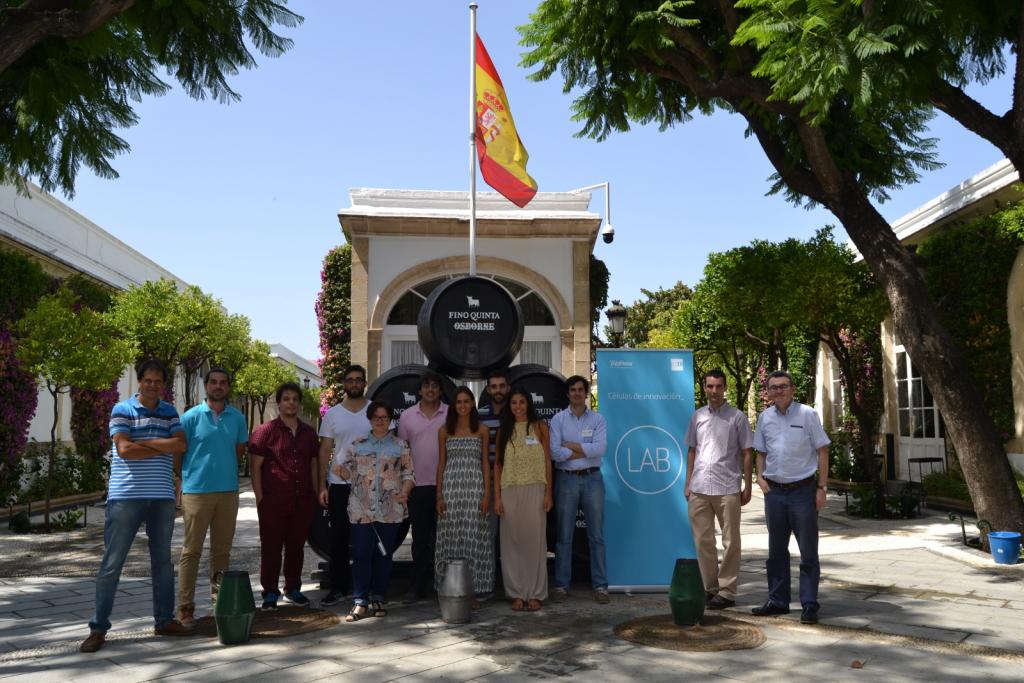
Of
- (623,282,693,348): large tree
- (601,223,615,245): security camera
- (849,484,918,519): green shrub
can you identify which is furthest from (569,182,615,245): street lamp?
(623,282,693,348): large tree

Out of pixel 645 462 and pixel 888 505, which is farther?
pixel 888 505

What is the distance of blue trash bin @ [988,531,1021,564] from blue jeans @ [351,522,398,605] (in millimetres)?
5965

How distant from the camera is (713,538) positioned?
6559 millimetres

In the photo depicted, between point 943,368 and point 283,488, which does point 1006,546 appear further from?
point 283,488

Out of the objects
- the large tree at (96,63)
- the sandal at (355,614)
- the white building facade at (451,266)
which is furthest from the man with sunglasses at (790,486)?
the white building facade at (451,266)

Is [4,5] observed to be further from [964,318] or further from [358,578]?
[964,318]

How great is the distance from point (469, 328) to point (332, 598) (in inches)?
104

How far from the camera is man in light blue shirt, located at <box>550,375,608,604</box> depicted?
6.68 m

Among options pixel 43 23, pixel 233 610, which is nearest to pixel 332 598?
pixel 233 610

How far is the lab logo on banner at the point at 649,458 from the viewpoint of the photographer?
7.17 metres

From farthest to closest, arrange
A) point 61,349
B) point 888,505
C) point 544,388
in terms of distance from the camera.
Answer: point 61,349, point 888,505, point 544,388

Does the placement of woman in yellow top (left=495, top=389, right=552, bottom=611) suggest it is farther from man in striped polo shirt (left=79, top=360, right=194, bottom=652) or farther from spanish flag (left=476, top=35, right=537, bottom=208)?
spanish flag (left=476, top=35, right=537, bottom=208)

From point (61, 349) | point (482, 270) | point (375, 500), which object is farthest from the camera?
point (482, 270)

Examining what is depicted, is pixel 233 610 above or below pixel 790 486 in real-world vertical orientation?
below
